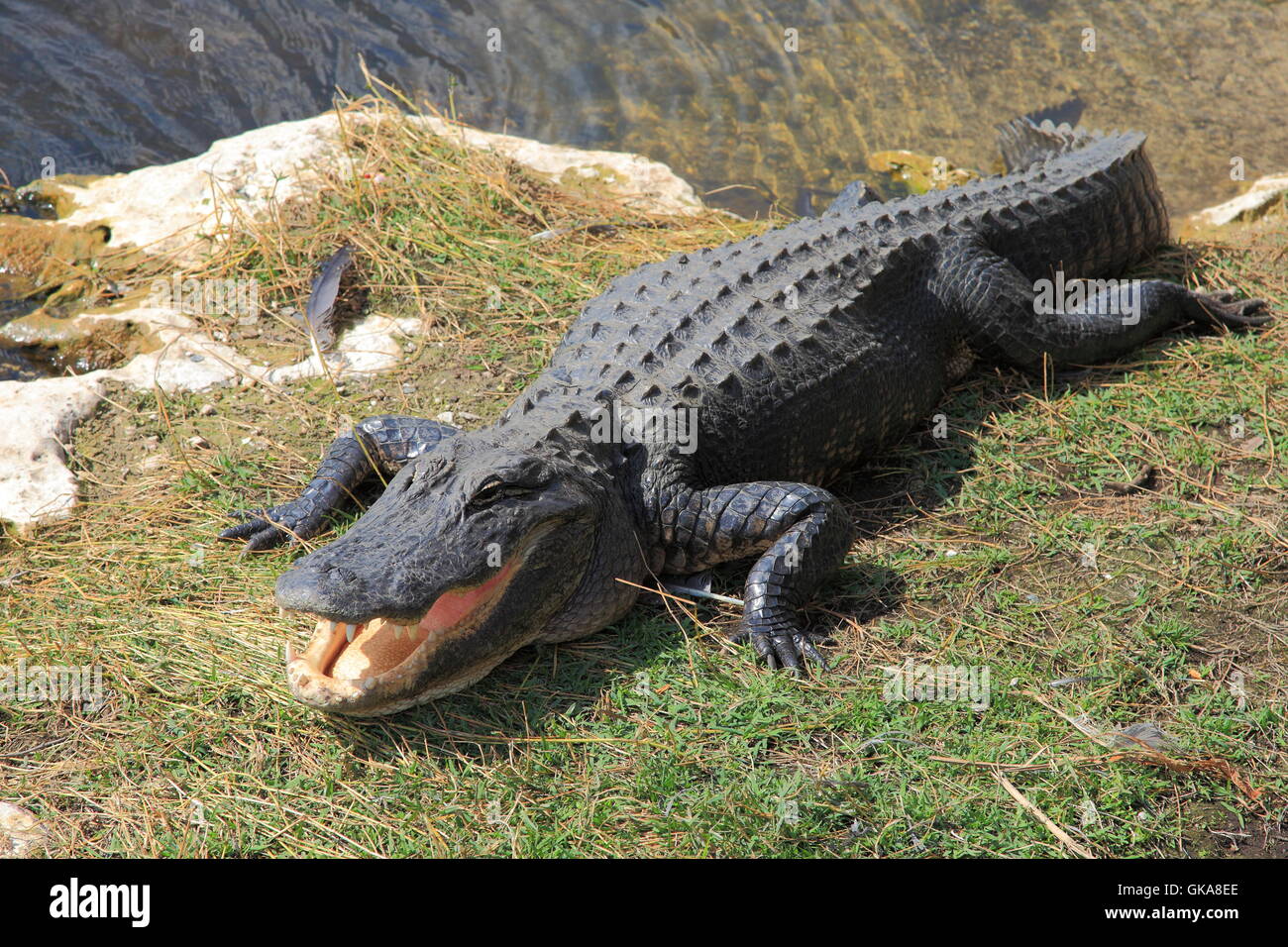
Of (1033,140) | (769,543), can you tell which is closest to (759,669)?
(769,543)

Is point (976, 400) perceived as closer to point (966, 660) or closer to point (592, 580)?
point (966, 660)

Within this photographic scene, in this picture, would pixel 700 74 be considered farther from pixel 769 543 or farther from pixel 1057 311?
pixel 769 543

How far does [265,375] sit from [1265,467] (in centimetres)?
459

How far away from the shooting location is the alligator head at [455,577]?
3232mm

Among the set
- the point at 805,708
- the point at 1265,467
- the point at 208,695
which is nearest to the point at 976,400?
the point at 1265,467

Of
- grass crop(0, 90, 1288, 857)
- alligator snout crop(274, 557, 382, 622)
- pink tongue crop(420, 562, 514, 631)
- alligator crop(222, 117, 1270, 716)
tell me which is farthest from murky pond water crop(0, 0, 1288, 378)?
alligator snout crop(274, 557, 382, 622)

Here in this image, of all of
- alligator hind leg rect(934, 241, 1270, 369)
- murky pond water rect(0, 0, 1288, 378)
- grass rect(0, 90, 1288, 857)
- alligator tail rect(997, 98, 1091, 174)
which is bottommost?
grass rect(0, 90, 1288, 857)

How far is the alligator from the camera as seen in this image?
11.3ft

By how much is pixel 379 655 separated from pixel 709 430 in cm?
154

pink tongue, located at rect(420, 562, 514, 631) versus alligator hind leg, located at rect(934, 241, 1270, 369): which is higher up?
alligator hind leg, located at rect(934, 241, 1270, 369)

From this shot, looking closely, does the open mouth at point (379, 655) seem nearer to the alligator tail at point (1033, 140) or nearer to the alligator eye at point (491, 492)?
the alligator eye at point (491, 492)

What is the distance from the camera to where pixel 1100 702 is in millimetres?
3596

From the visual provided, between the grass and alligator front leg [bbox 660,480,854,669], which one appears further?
alligator front leg [bbox 660,480,854,669]

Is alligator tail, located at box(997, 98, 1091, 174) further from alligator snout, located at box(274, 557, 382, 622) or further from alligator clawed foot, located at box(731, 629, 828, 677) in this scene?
alligator snout, located at box(274, 557, 382, 622)
